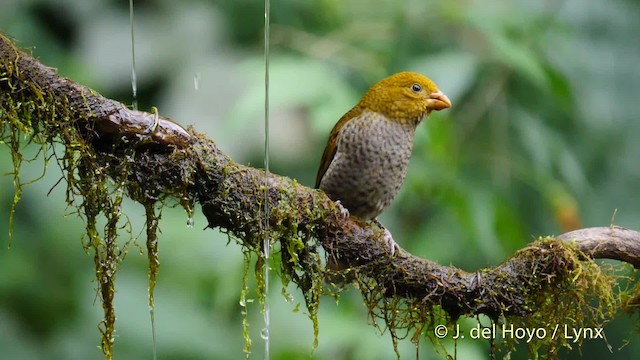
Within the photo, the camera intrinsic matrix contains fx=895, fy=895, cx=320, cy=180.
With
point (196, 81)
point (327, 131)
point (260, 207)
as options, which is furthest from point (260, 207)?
point (196, 81)

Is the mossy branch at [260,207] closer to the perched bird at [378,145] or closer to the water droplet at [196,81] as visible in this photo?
the perched bird at [378,145]

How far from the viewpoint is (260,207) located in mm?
2205

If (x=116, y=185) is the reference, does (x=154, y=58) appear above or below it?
above

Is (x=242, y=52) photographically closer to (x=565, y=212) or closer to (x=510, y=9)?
(x=510, y=9)

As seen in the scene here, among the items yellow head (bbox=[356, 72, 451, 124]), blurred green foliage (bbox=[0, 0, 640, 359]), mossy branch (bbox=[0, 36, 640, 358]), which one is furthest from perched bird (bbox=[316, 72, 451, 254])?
mossy branch (bbox=[0, 36, 640, 358])

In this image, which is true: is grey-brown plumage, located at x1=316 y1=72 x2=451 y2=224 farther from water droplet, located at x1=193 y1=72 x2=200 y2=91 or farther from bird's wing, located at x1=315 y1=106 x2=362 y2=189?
water droplet, located at x1=193 y1=72 x2=200 y2=91

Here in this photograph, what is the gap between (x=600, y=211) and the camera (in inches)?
171

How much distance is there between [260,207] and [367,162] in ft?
2.28

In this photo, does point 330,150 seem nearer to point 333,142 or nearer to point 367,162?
point 333,142

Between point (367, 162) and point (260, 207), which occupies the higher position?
point (367, 162)

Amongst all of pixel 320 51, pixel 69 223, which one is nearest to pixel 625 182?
pixel 320 51

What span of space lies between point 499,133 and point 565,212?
0.42 meters

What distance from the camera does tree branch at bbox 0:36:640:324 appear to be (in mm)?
2057

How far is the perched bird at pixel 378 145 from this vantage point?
2812mm
